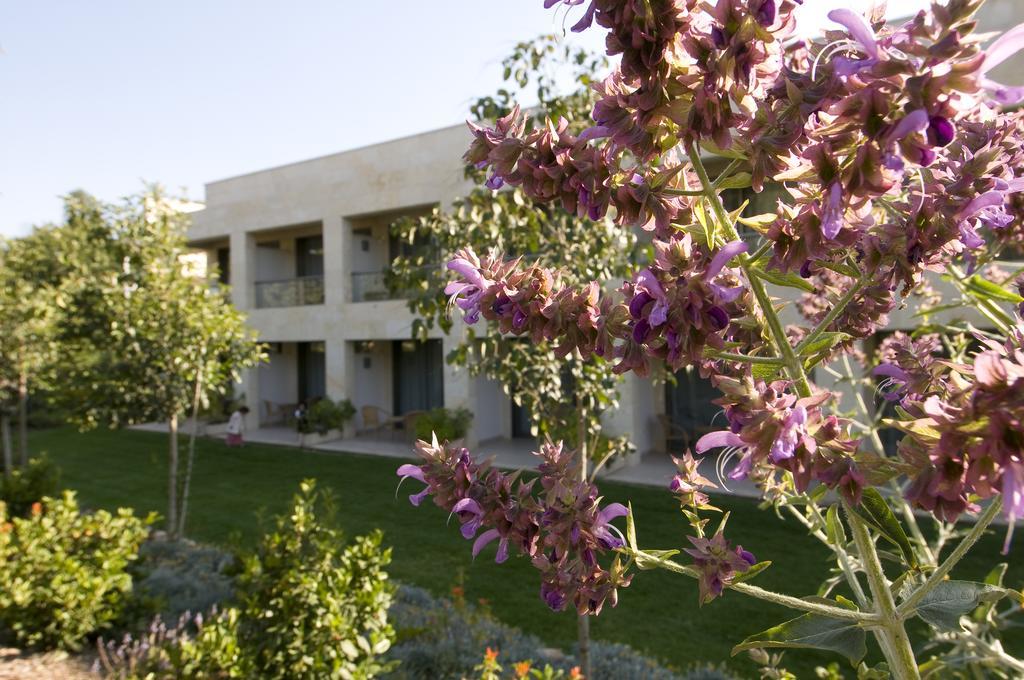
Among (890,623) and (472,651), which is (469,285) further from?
(472,651)

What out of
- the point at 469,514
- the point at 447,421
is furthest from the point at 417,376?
the point at 469,514

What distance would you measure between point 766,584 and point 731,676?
1.90 meters

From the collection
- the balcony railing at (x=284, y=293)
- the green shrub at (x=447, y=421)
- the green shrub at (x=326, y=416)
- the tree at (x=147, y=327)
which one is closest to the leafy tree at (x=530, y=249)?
the tree at (x=147, y=327)

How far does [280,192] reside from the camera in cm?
1667

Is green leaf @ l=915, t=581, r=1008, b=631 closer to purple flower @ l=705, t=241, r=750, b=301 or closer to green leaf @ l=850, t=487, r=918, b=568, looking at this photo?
green leaf @ l=850, t=487, r=918, b=568

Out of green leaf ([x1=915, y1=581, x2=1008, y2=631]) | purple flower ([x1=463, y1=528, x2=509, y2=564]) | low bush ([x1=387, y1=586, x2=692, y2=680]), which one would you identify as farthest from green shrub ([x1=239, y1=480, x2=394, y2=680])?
green leaf ([x1=915, y1=581, x2=1008, y2=631])

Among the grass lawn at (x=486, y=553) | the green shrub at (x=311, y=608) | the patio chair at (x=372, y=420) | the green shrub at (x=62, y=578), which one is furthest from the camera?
the patio chair at (x=372, y=420)

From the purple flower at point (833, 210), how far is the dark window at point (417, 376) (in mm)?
15911

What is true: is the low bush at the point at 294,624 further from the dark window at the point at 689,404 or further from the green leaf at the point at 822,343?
the dark window at the point at 689,404

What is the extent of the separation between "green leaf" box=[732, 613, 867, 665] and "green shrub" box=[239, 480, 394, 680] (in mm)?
2794

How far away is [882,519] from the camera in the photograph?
87 cm

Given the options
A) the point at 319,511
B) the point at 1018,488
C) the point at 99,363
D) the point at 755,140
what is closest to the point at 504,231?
the point at 755,140

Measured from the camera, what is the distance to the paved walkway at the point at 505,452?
10711 millimetres

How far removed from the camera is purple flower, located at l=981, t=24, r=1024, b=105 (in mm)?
646
